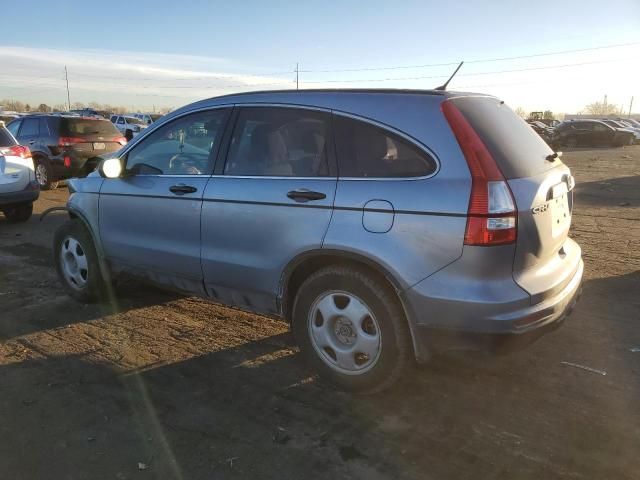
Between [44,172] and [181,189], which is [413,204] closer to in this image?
[181,189]

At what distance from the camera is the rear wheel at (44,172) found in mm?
12266

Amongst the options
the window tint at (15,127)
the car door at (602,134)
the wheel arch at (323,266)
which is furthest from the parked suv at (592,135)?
the wheel arch at (323,266)

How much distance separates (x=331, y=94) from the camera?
341cm

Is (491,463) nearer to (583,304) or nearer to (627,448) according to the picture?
(627,448)

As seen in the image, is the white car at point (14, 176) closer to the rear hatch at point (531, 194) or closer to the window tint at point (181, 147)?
the window tint at point (181, 147)

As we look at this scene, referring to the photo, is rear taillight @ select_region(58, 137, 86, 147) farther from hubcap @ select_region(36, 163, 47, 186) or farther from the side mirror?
the side mirror

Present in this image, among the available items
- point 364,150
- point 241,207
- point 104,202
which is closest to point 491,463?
point 364,150

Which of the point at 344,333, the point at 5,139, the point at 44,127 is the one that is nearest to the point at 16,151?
the point at 5,139

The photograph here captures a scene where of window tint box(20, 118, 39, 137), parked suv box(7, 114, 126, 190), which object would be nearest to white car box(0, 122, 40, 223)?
parked suv box(7, 114, 126, 190)

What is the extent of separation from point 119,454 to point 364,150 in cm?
213

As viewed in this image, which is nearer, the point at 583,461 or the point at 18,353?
the point at 583,461

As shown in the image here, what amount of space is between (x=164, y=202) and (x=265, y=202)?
1047mm

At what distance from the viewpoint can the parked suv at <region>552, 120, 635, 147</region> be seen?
34.5m

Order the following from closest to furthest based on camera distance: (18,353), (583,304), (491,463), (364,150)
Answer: (491,463) < (364,150) < (18,353) < (583,304)
